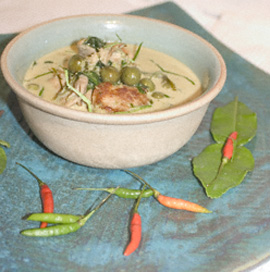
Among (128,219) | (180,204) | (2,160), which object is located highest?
(180,204)

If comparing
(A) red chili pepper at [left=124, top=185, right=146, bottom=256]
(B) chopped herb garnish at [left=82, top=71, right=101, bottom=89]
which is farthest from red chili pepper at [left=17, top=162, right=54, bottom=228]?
(B) chopped herb garnish at [left=82, top=71, right=101, bottom=89]

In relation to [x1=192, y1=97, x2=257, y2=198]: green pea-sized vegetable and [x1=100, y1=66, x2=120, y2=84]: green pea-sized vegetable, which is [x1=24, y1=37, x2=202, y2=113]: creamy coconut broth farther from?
[x1=192, y1=97, x2=257, y2=198]: green pea-sized vegetable

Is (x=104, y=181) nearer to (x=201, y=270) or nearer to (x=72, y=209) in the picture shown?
(x=72, y=209)

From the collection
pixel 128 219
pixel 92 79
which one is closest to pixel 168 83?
pixel 92 79

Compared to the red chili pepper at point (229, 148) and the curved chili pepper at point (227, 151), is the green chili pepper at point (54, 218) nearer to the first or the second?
the curved chili pepper at point (227, 151)

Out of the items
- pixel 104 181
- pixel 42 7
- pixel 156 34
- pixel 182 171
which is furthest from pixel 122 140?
pixel 42 7

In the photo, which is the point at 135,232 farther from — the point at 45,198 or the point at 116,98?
the point at 116,98
